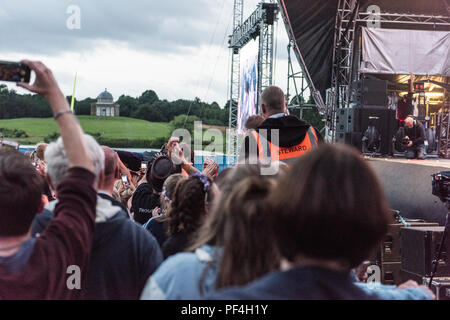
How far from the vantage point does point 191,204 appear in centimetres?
237

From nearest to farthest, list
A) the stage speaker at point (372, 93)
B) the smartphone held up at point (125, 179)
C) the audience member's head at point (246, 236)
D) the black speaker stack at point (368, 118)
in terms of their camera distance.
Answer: the audience member's head at point (246, 236) → the smartphone held up at point (125, 179) → the black speaker stack at point (368, 118) → the stage speaker at point (372, 93)

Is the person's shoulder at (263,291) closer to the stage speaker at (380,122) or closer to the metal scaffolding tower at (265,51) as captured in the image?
the stage speaker at (380,122)

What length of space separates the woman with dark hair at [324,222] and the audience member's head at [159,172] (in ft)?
9.49

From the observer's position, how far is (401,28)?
13.4 m

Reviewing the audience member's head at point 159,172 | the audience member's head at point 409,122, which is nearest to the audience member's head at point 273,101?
the audience member's head at point 159,172

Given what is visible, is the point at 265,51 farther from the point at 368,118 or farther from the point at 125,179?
the point at 125,179

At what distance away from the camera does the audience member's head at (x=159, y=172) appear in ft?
12.7

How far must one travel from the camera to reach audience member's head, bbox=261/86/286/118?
134 inches

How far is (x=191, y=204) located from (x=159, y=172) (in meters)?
1.55

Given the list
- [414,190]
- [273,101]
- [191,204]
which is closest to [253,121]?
[273,101]

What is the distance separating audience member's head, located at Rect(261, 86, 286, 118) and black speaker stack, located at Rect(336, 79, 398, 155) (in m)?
7.11

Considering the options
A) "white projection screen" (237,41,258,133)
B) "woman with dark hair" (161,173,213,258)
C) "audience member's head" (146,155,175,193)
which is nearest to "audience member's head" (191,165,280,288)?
"woman with dark hair" (161,173,213,258)

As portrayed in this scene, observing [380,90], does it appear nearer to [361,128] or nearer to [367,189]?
[361,128]

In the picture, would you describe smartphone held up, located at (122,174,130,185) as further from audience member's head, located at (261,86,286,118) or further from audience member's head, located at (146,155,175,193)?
audience member's head, located at (261,86,286,118)
